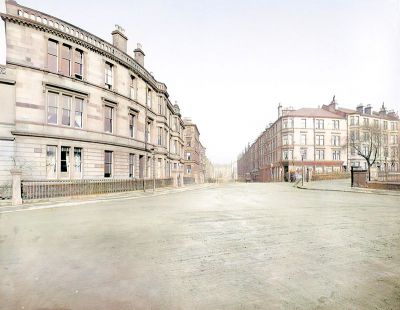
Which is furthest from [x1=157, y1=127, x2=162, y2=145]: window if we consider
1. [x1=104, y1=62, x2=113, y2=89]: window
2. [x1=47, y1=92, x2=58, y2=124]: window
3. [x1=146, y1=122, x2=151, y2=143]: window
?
[x1=47, y1=92, x2=58, y2=124]: window

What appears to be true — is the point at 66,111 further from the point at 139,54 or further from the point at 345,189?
the point at 345,189

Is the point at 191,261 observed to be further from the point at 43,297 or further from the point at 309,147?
the point at 309,147

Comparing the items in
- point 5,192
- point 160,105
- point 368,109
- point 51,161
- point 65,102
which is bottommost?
point 5,192

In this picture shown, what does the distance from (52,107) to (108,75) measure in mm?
6030

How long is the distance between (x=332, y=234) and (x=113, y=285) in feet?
18.3

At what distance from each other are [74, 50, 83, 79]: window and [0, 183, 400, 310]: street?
50.1ft

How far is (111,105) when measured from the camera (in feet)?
71.4

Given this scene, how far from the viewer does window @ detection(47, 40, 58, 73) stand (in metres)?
17.8

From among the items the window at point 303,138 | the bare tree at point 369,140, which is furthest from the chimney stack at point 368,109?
the window at point 303,138

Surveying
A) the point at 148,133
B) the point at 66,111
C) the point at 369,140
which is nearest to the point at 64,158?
the point at 66,111

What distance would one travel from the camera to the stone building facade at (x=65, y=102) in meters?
16.3

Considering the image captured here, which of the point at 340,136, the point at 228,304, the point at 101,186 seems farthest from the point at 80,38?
the point at 340,136

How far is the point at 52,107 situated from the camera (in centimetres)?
1795

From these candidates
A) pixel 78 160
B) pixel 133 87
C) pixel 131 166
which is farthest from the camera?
pixel 133 87
